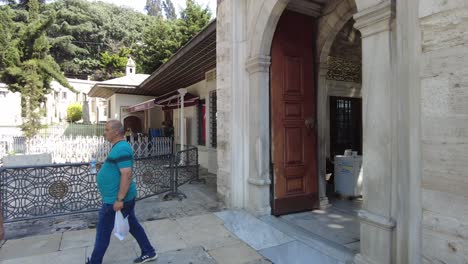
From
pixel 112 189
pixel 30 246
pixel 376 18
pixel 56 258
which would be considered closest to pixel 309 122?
pixel 376 18

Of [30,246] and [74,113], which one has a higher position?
[74,113]

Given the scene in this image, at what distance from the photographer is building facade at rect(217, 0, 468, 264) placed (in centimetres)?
201

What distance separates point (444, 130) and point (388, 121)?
0.49 meters

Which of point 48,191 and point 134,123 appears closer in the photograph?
point 48,191

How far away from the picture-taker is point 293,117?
4629 millimetres

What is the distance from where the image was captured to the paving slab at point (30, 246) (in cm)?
332

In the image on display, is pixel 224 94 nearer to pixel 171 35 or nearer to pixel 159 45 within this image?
pixel 171 35

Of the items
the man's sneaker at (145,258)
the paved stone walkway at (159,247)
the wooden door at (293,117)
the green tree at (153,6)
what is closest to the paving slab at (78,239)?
the paved stone walkway at (159,247)

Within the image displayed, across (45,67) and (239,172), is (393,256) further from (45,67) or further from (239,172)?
(45,67)

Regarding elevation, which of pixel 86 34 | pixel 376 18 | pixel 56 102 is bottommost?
pixel 376 18

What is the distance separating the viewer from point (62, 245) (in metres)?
3.55

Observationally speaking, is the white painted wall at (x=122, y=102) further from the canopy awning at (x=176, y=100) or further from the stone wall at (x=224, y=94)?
the stone wall at (x=224, y=94)

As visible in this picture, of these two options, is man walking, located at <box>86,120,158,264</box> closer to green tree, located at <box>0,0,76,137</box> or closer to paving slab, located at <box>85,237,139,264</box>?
paving slab, located at <box>85,237,139,264</box>

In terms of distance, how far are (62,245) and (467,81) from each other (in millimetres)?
4432
